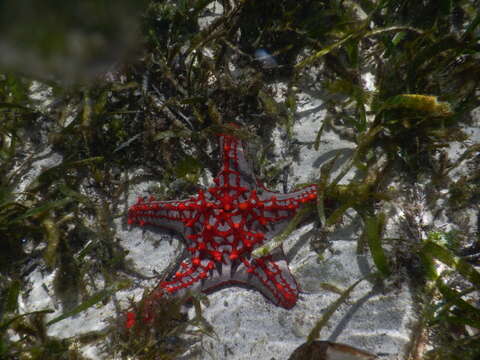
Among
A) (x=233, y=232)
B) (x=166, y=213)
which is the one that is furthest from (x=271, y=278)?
(x=166, y=213)

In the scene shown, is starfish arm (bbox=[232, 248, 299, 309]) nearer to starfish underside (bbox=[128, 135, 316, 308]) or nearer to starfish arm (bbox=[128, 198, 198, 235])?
starfish underside (bbox=[128, 135, 316, 308])

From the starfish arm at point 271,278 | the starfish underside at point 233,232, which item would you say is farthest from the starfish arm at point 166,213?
the starfish arm at point 271,278

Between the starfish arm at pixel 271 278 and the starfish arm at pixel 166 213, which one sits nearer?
the starfish arm at pixel 271 278

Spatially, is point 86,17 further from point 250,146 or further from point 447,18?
point 447,18

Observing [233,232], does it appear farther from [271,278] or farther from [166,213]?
[166,213]

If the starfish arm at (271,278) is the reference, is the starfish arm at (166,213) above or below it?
above

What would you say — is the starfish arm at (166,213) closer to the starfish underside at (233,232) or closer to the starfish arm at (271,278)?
the starfish underside at (233,232)

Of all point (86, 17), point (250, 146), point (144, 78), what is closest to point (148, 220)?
point (250, 146)
